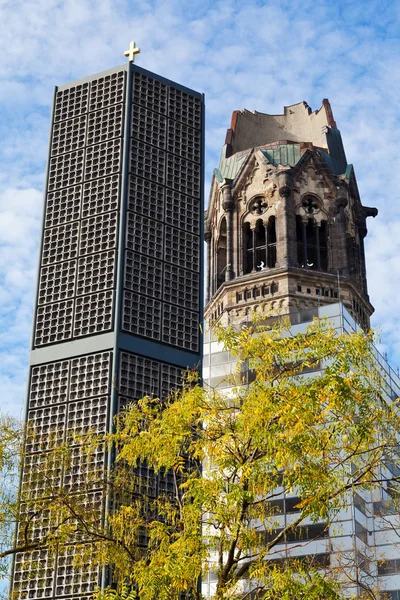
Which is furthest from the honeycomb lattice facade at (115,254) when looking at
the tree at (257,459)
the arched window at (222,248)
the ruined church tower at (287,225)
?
the arched window at (222,248)

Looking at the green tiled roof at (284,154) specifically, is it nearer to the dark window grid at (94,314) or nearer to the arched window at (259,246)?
the arched window at (259,246)

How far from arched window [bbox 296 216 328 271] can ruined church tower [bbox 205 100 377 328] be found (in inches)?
2.6

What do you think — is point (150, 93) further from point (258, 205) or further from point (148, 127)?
point (258, 205)

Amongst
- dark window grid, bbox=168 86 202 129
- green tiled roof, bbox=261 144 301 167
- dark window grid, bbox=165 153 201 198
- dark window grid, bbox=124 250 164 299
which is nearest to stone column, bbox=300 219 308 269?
green tiled roof, bbox=261 144 301 167

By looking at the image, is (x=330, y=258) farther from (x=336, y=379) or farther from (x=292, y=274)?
(x=336, y=379)

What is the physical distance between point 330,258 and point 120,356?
3868 cm

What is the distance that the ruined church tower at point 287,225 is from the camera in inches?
2768

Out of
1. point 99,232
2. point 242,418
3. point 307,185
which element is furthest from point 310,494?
point 307,185

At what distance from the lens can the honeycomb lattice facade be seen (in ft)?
118

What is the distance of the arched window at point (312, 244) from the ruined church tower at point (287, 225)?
67mm

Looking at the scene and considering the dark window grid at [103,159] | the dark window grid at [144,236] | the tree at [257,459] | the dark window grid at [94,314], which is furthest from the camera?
the dark window grid at [103,159]

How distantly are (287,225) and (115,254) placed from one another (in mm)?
35398

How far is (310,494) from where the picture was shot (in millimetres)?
17969

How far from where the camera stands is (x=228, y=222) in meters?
75.4
